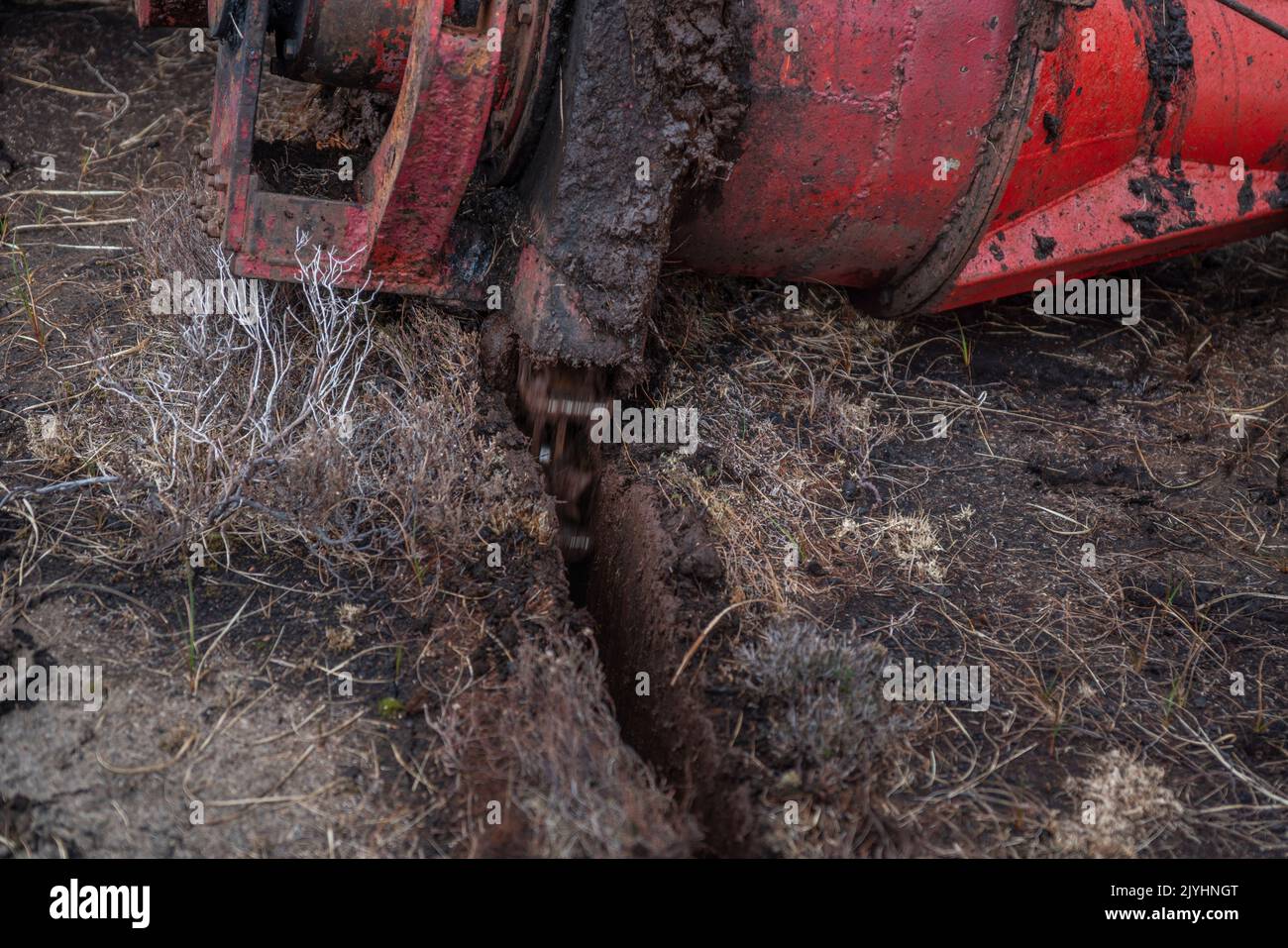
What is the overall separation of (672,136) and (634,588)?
1108 mm

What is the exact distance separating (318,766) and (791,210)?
1821mm

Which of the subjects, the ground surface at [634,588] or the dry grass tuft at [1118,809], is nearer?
the ground surface at [634,588]

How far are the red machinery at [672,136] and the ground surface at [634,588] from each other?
0.29m

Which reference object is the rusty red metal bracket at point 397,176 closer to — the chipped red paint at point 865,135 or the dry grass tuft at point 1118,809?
the chipped red paint at point 865,135

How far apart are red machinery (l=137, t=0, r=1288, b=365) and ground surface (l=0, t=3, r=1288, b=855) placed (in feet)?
0.96

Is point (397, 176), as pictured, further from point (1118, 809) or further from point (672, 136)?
point (1118, 809)

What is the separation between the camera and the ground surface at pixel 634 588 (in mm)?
2189

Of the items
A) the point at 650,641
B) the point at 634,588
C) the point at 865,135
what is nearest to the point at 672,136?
the point at 865,135

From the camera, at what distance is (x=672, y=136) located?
2.75 m

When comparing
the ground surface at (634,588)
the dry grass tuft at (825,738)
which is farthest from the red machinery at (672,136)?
the dry grass tuft at (825,738)

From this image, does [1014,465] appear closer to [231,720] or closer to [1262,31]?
[1262,31]
